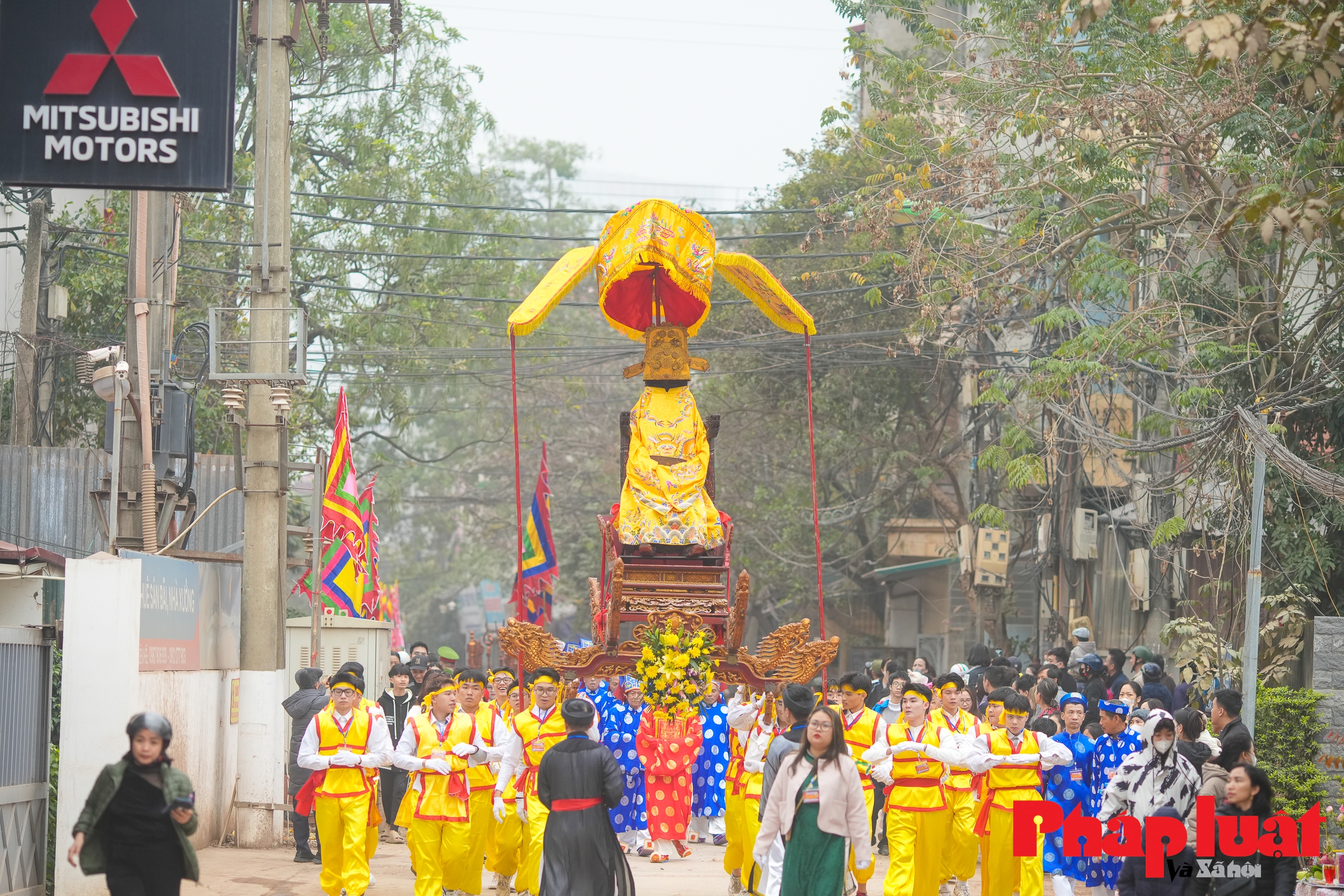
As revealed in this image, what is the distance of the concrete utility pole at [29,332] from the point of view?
18.4 metres

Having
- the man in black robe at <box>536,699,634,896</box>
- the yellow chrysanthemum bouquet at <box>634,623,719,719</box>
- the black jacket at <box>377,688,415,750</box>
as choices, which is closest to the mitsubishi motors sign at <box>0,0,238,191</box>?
the man in black robe at <box>536,699,634,896</box>

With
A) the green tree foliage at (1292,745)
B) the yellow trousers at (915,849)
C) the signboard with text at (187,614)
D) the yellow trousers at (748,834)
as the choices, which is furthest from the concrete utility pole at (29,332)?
the green tree foliage at (1292,745)

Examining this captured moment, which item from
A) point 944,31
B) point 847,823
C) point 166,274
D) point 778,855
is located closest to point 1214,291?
point 944,31

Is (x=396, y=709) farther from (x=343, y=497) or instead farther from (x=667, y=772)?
(x=343, y=497)

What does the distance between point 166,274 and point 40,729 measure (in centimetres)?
529

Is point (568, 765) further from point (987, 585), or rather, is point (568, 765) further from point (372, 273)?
point (372, 273)

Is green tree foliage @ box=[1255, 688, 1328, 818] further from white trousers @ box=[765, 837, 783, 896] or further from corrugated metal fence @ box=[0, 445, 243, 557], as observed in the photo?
corrugated metal fence @ box=[0, 445, 243, 557]

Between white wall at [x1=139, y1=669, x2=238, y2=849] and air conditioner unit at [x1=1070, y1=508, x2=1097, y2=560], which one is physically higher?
air conditioner unit at [x1=1070, y1=508, x2=1097, y2=560]

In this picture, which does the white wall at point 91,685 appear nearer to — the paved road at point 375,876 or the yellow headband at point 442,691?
the paved road at point 375,876

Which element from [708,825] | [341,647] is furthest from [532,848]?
[341,647]

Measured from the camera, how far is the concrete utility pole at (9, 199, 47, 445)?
60.3 feet

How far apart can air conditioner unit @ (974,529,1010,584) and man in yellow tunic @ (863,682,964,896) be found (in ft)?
36.2

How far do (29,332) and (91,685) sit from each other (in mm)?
9191

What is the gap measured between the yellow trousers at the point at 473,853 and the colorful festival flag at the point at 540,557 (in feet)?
33.4
